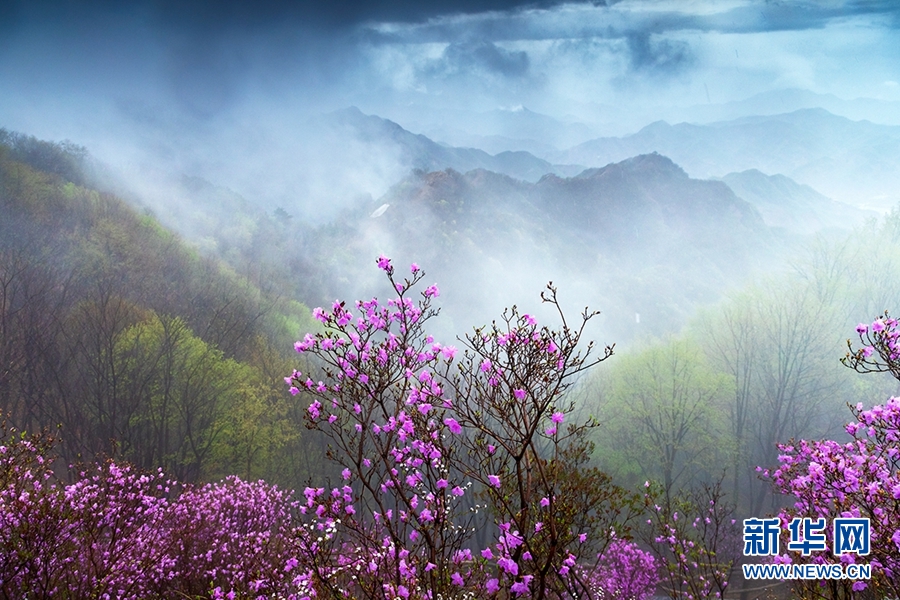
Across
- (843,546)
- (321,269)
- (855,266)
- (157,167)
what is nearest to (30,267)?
(157,167)

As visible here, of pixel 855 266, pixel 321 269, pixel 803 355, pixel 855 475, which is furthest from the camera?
pixel 321 269

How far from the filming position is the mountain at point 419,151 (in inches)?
2152

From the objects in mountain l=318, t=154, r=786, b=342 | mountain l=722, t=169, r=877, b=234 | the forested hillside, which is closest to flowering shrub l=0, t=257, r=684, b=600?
the forested hillside

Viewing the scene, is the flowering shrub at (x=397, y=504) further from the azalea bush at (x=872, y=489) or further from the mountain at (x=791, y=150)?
the mountain at (x=791, y=150)

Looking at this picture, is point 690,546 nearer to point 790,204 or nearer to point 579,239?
point 579,239

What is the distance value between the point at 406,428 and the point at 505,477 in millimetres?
1317

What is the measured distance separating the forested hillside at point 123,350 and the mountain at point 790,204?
254 feet

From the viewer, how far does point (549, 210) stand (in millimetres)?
82438

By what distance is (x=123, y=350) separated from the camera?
78.2 feet

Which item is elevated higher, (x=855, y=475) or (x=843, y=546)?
(x=855, y=475)

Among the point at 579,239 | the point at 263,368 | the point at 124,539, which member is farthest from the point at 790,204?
the point at 124,539

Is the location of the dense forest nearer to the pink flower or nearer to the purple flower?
the pink flower

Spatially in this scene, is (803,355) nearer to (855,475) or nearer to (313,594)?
(855,475)

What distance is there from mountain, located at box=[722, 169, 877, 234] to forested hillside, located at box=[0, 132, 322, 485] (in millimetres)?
77481
